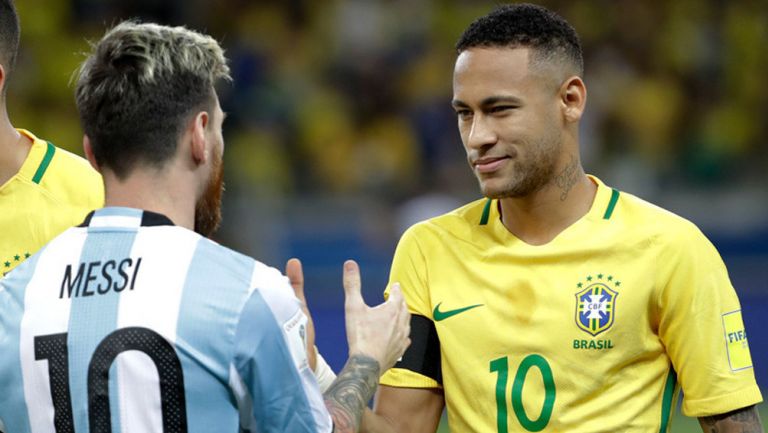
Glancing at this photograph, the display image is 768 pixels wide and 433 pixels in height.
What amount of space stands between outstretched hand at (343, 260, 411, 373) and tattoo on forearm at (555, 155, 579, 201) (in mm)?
789

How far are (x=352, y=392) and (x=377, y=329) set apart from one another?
8.0 inches

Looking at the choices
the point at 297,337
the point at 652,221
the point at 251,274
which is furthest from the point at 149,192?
the point at 652,221

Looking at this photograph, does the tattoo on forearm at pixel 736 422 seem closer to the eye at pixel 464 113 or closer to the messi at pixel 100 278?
the eye at pixel 464 113

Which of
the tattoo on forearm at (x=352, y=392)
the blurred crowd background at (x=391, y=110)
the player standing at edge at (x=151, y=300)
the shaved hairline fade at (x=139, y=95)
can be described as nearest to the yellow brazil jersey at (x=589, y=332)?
the tattoo on forearm at (x=352, y=392)

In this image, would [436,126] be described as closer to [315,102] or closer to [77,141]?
[315,102]

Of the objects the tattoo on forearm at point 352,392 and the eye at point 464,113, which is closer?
the tattoo on forearm at point 352,392

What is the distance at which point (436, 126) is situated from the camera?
1137 cm

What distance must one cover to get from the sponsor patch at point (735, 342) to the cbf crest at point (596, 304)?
0.33m

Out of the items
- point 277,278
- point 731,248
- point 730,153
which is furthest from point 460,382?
point 730,153

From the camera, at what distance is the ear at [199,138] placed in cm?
281

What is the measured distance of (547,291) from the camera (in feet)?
11.8

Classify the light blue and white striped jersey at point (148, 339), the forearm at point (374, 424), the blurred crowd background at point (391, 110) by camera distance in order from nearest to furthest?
the light blue and white striped jersey at point (148, 339), the forearm at point (374, 424), the blurred crowd background at point (391, 110)

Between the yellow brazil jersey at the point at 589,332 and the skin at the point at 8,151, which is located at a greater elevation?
the skin at the point at 8,151

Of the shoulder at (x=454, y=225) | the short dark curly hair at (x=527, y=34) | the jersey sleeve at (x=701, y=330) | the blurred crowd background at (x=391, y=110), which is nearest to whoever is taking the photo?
the jersey sleeve at (x=701, y=330)
